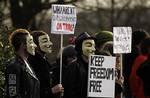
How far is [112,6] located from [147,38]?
28653mm

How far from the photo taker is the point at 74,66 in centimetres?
1055

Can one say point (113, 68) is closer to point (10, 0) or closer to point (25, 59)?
point (25, 59)

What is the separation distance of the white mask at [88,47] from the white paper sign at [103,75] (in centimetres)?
14

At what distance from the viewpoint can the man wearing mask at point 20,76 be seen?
30.0ft

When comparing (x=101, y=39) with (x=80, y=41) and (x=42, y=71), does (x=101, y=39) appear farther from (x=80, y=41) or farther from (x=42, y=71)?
(x=42, y=71)

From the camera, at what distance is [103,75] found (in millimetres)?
10977

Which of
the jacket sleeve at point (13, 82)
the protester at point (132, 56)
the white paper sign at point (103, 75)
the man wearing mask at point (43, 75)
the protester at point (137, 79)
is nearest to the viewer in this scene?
the jacket sleeve at point (13, 82)

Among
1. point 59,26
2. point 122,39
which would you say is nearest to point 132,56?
point 122,39

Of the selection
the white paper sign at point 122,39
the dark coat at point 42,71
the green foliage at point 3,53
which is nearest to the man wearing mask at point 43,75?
the dark coat at point 42,71

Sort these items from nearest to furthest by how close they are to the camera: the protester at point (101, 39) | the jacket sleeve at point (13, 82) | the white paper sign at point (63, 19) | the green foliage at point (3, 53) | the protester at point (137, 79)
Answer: the jacket sleeve at point (13, 82) < the green foliage at point (3, 53) < the protester at point (101, 39) < the white paper sign at point (63, 19) < the protester at point (137, 79)

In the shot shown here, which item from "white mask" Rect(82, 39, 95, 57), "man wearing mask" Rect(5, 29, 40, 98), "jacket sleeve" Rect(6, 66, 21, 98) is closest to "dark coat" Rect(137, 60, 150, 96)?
"white mask" Rect(82, 39, 95, 57)

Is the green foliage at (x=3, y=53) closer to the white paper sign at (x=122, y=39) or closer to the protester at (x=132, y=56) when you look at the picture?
the white paper sign at (x=122, y=39)

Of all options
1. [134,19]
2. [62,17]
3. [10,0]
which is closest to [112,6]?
[134,19]

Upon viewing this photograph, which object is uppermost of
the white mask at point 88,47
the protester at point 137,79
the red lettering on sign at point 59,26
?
the red lettering on sign at point 59,26
